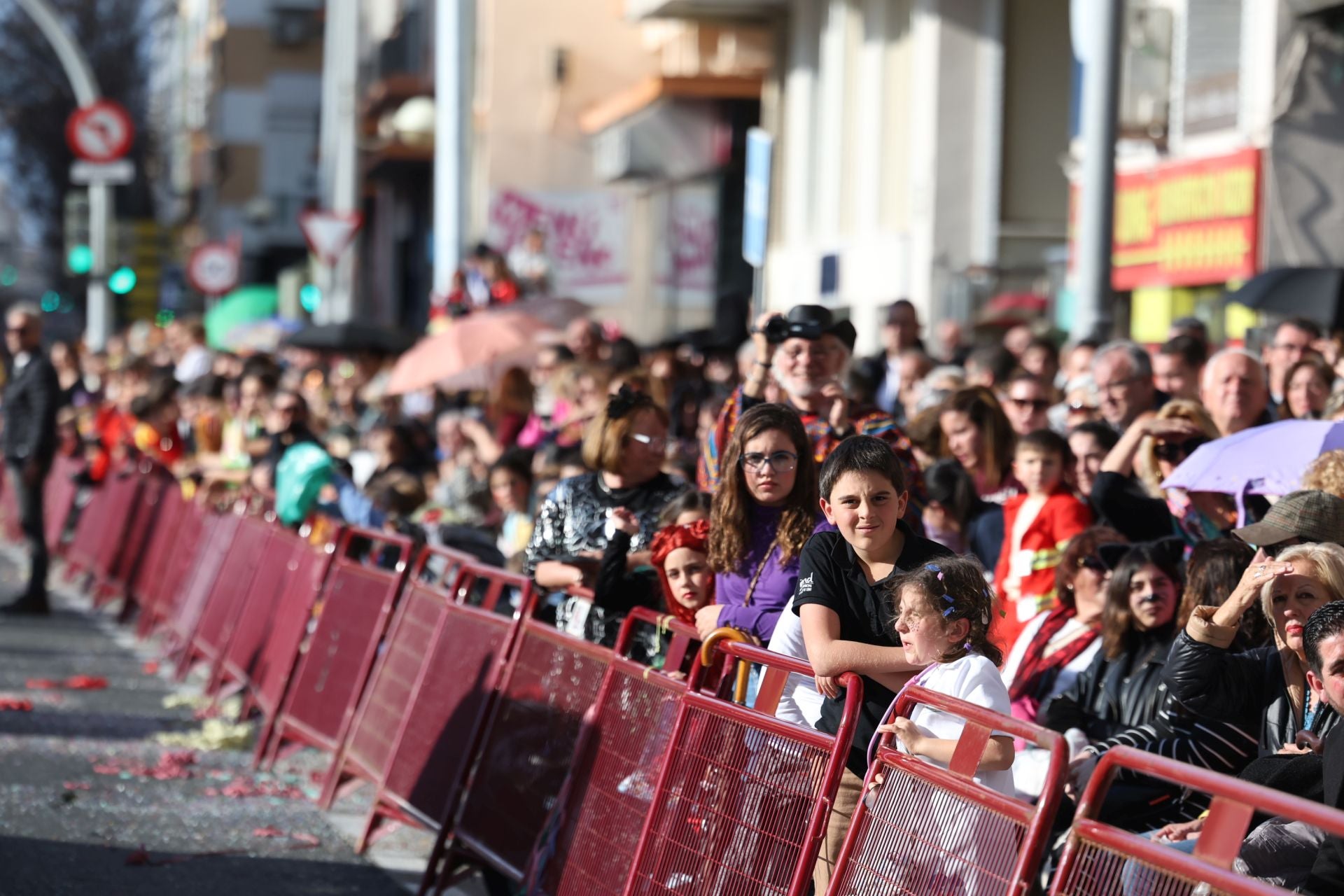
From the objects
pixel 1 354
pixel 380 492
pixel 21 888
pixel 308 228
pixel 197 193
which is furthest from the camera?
pixel 197 193

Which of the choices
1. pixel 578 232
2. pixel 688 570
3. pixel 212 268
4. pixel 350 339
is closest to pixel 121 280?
pixel 212 268

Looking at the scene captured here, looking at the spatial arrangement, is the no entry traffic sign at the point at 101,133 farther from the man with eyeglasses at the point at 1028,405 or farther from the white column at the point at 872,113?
the man with eyeglasses at the point at 1028,405

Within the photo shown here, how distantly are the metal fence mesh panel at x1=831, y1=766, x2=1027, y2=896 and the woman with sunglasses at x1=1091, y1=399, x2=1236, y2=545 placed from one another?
9.93 ft

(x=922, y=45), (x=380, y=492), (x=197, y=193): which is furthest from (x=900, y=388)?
(x=197, y=193)

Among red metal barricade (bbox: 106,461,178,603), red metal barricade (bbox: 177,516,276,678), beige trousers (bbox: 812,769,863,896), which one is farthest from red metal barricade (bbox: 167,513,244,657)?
beige trousers (bbox: 812,769,863,896)

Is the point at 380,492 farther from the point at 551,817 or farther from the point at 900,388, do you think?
the point at 551,817

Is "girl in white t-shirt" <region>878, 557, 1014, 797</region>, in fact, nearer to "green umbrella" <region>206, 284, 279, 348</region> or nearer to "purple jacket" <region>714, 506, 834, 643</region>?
"purple jacket" <region>714, 506, 834, 643</region>

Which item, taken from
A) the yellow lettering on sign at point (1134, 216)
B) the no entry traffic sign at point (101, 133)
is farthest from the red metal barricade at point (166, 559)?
the no entry traffic sign at point (101, 133)

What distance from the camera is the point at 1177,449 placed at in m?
8.24

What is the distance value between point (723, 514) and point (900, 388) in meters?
6.19

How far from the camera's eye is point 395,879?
8.00 meters

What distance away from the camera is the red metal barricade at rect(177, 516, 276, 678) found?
40.6 feet

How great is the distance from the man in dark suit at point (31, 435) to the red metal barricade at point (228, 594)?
312 cm

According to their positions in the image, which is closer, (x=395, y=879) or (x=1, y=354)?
(x=395, y=879)
